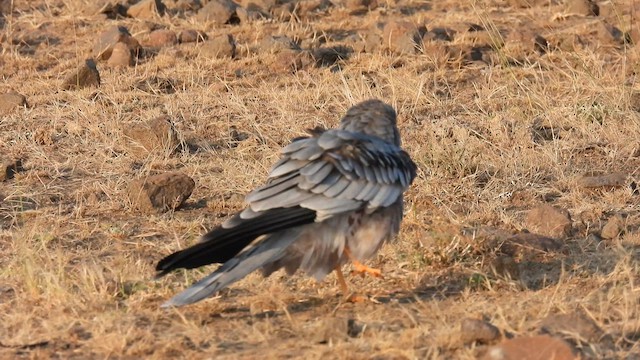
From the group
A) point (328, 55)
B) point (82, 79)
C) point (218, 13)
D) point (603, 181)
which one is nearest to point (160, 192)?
point (82, 79)

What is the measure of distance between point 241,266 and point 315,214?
38 centimetres

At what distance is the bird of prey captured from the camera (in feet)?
16.9

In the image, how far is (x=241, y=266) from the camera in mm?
5270

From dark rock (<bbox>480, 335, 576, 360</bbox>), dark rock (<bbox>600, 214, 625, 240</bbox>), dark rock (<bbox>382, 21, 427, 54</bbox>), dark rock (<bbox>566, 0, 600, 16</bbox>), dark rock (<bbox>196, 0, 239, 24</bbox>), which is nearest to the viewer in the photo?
dark rock (<bbox>480, 335, 576, 360</bbox>)

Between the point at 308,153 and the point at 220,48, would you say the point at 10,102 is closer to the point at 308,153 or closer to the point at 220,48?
the point at 220,48

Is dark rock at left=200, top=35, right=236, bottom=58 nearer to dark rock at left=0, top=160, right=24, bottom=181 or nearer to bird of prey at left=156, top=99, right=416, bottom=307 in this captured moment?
dark rock at left=0, top=160, right=24, bottom=181

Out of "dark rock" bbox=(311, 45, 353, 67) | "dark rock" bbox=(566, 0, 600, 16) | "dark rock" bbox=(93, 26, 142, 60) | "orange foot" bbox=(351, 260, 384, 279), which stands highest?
"orange foot" bbox=(351, 260, 384, 279)

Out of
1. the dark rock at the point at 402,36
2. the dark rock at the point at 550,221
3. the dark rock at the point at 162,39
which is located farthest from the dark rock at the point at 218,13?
the dark rock at the point at 550,221

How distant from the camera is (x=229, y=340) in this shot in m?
5.10

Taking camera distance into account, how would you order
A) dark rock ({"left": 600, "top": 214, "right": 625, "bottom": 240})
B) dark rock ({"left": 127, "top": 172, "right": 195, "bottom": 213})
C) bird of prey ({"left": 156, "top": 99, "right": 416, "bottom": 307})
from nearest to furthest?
bird of prey ({"left": 156, "top": 99, "right": 416, "bottom": 307}) < dark rock ({"left": 600, "top": 214, "right": 625, "bottom": 240}) < dark rock ({"left": 127, "top": 172, "right": 195, "bottom": 213})

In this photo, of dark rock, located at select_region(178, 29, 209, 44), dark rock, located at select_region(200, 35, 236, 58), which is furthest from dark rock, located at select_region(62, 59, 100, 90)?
dark rock, located at select_region(178, 29, 209, 44)

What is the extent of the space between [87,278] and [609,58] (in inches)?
231

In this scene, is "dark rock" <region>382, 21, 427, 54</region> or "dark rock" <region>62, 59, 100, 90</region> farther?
"dark rock" <region>382, 21, 427, 54</region>

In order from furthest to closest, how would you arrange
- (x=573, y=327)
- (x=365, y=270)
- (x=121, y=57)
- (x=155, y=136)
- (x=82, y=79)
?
(x=121, y=57) < (x=82, y=79) < (x=155, y=136) < (x=365, y=270) < (x=573, y=327)
